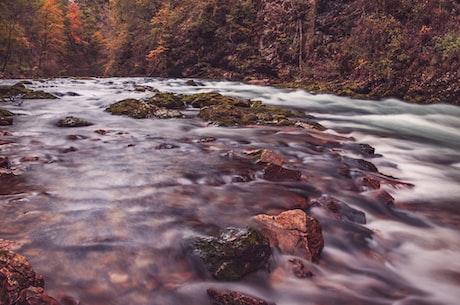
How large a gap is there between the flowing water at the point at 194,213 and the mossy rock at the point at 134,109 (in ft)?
5.88

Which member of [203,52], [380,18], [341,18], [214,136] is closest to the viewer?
[214,136]

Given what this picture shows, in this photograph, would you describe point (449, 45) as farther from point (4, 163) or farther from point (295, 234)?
point (4, 163)

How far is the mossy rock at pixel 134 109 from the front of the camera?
8969mm

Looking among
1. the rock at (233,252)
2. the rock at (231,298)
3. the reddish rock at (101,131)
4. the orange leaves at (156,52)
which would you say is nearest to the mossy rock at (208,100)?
the reddish rock at (101,131)

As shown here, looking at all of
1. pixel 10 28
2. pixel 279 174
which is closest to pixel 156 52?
pixel 10 28

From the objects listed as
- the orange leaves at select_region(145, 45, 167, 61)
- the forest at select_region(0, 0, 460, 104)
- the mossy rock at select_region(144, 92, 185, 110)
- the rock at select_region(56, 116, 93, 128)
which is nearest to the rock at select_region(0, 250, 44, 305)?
the rock at select_region(56, 116, 93, 128)

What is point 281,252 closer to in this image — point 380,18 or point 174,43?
point 380,18

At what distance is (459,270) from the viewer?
9.29 ft

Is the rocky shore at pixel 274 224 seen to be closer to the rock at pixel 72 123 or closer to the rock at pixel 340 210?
the rock at pixel 340 210

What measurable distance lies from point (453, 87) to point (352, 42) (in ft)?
19.8

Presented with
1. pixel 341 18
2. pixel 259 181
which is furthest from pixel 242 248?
A: pixel 341 18

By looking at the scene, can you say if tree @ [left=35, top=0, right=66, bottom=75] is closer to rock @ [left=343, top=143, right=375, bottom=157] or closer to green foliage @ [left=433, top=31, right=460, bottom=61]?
green foliage @ [left=433, top=31, right=460, bottom=61]

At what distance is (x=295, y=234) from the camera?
2893mm

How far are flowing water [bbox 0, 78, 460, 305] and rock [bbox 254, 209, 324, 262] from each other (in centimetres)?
10
